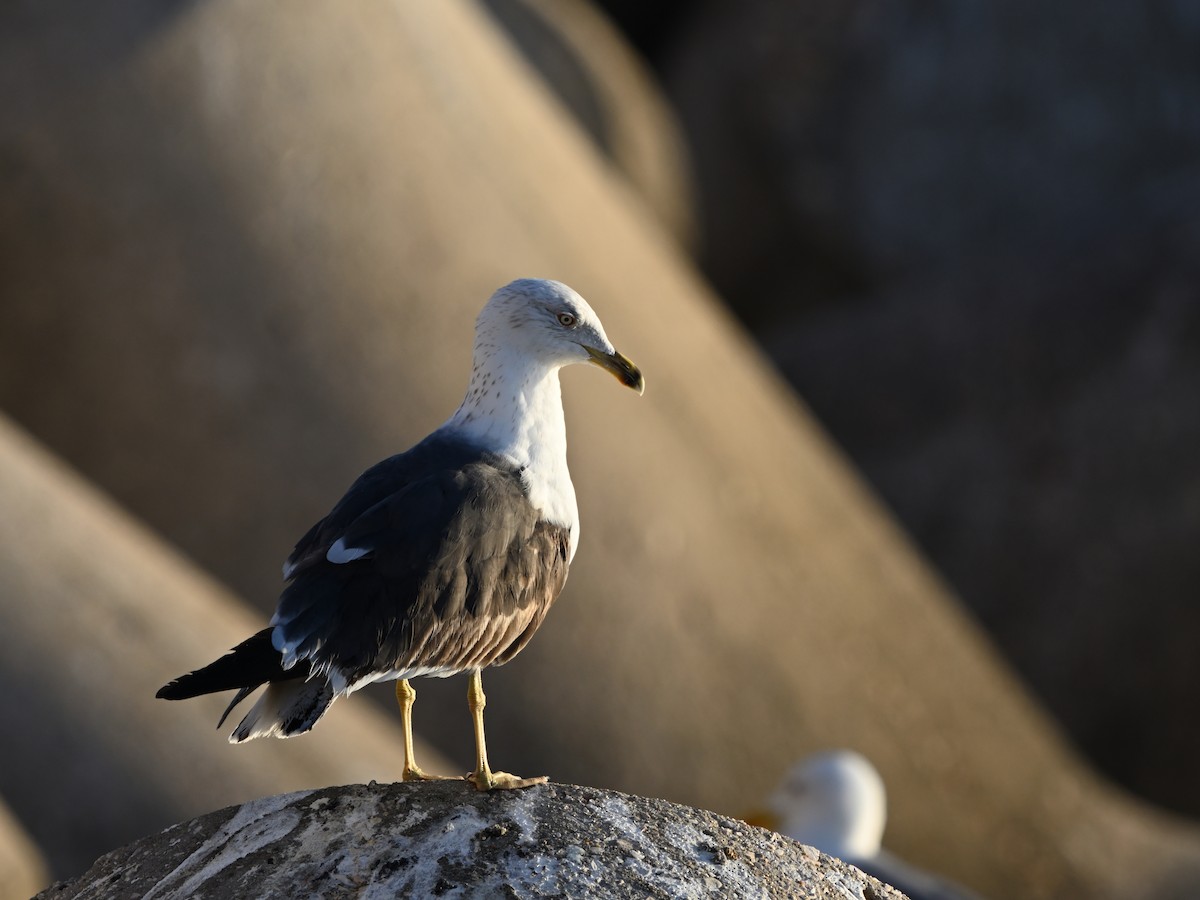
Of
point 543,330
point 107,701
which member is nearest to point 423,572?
point 543,330

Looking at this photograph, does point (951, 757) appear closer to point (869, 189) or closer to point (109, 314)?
point (109, 314)

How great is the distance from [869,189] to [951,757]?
20.9 ft

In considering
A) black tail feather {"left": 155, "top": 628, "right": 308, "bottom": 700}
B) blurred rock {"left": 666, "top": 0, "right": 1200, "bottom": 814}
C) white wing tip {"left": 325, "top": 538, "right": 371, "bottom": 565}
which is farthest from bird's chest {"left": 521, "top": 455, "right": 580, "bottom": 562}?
blurred rock {"left": 666, "top": 0, "right": 1200, "bottom": 814}

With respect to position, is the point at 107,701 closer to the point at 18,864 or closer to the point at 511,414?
the point at 18,864

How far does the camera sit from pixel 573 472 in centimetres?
835

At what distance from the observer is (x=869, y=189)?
14.5m

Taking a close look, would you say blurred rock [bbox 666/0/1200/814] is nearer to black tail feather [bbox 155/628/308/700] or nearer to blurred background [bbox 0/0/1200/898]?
blurred background [bbox 0/0/1200/898]

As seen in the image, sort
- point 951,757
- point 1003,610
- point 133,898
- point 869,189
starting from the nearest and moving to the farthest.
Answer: point 133,898, point 951,757, point 1003,610, point 869,189

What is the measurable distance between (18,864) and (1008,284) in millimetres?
8748

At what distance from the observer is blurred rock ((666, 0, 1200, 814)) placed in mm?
11109

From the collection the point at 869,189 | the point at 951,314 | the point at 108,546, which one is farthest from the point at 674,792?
the point at 869,189

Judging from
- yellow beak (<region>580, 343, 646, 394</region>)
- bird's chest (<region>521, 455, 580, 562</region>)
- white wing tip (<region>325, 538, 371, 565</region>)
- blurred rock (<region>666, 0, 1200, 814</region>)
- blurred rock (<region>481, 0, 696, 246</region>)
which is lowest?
blurred rock (<region>666, 0, 1200, 814</region>)

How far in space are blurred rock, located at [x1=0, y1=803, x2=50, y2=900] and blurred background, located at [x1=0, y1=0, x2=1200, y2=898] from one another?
18 mm

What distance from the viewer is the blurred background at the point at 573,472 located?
722cm
